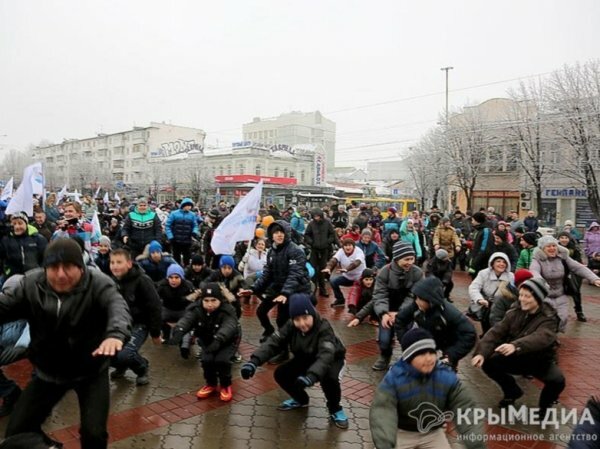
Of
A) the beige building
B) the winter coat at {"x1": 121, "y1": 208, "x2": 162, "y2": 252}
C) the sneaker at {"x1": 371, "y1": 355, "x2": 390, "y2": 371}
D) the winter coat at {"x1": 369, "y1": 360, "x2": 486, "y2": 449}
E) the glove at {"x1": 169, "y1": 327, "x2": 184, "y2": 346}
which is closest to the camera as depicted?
the winter coat at {"x1": 369, "y1": 360, "x2": 486, "y2": 449}

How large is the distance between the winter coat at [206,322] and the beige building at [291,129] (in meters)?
90.6

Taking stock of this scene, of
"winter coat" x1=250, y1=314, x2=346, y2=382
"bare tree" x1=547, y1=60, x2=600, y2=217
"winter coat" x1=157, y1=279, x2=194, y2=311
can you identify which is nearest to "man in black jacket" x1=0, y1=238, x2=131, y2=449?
"winter coat" x1=250, y1=314, x2=346, y2=382

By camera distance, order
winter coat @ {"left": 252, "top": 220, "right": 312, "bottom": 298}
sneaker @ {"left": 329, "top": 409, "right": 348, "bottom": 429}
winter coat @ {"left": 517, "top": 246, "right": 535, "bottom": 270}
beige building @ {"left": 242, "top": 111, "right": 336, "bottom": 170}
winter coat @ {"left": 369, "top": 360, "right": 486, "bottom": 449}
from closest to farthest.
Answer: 1. winter coat @ {"left": 369, "top": 360, "right": 486, "bottom": 449}
2. sneaker @ {"left": 329, "top": 409, "right": 348, "bottom": 429}
3. winter coat @ {"left": 252, "top": 220, "right": 312, "bottom": 298}
4. winter coat @ {"left": 517, "top": 246, "right": 535, "bottom": 270}
5. beige building @ {"left": 242, "top": 111, "right": 336, "bottom": 170}

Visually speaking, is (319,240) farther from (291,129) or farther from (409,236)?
(291,129)

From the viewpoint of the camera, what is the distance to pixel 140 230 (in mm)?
8812

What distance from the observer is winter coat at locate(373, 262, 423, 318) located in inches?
231

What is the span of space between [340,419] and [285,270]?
7.67ft

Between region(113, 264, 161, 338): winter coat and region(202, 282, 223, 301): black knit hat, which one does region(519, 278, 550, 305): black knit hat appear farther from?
region(113, 264, 161, 338): winter coat

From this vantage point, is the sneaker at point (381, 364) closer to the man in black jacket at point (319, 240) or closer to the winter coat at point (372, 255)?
the winter coat at point (372, 255)

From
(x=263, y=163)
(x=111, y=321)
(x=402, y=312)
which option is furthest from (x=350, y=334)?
(x=263, y=163)

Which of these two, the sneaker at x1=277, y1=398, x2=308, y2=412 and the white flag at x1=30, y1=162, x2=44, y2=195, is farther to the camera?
the white flag at x1=30, y1=162, x2=44, y2=195

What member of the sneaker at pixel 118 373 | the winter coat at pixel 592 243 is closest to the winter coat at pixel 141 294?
the sneaker at pixel 118 373

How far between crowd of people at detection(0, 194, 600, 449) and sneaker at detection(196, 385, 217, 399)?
1 centimetres

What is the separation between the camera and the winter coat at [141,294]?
4832 millimetres
